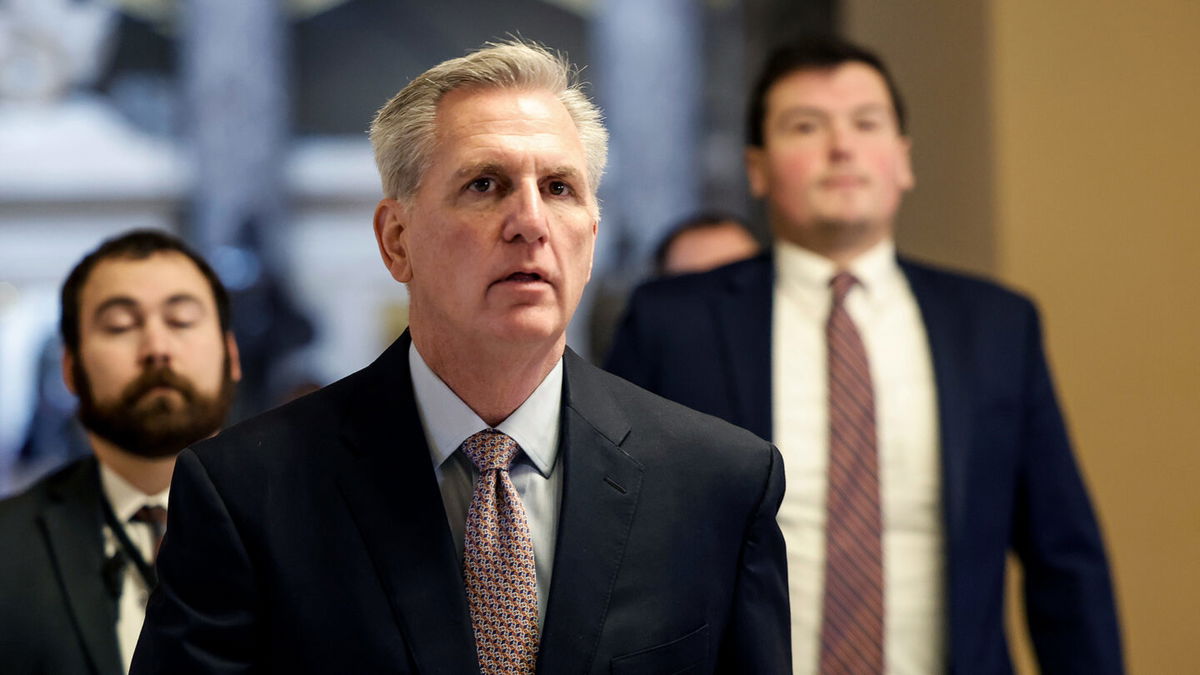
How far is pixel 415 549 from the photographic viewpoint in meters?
1.70

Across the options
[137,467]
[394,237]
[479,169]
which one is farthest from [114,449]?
[479,169]

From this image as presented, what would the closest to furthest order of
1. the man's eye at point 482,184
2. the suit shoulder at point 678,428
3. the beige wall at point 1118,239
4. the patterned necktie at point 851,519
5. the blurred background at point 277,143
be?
1. the man's eye at point 482,184
2. the suit shoulder at point 678,428
3. the patterned necktie at point 851,519
4. the beige wall at point 1118,239
5. the blurred background at point 277,143

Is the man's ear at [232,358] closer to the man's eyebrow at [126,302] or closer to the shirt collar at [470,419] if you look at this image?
the man's eyebrow at [126,302]

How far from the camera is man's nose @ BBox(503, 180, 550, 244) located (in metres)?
1.72

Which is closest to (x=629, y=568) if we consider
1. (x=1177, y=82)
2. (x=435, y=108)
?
(x=435, y=108)

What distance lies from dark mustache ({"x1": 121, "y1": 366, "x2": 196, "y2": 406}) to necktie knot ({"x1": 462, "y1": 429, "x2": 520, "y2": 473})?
0.95 meters

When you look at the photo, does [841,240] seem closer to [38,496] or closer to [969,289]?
[969,289]

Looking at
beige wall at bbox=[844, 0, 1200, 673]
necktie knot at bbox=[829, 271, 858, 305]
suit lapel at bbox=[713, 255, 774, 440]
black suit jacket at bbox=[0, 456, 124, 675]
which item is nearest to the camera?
black suit jacket at bbox=[0, 456, 124, 675]

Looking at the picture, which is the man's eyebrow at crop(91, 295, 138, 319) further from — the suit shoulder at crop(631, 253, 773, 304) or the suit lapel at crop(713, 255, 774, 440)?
the suit lapel at crop(713, 255, 774, 440)

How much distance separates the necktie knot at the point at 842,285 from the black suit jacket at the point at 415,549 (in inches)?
47.3

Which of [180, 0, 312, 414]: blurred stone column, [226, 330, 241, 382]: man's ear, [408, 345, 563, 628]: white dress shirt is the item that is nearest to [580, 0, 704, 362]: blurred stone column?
[180, 0, 312, 414]: blurred stone column

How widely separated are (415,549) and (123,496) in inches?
41.3

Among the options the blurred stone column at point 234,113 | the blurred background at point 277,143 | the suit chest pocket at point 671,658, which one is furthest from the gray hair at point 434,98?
the blurred stone column at point 234,113

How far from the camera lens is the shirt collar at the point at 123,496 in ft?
8.30
